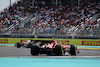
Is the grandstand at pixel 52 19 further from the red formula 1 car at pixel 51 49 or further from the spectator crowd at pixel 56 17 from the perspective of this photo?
the red formula 1 car at pixel 51 49

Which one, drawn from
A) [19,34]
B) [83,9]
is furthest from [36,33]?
[83,9]

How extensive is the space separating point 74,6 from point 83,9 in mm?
2575

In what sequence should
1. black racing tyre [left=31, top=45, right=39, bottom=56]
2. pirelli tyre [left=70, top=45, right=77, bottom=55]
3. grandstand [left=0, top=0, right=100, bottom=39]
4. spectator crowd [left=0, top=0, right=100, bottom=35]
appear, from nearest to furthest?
1. black racing tyre [left=31, top=45, right=39, bottom=56]
2. pirelli tyre [left=70, top=45, right=77, bottom=55]
3. grandstand [left=0, top=0, right=100, bottom=39]
4. spectator crowd [left=0, top=0, right=100, bottom=35]

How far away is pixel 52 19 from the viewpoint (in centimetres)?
3114

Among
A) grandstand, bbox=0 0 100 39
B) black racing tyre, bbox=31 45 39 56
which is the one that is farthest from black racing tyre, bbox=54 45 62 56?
grandstand, bbox=0 0 100 39

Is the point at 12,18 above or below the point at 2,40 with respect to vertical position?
above

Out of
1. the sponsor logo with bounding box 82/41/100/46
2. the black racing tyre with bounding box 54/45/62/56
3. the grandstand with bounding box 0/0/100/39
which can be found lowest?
the sponsor logo with bounding box 82/41/100/46

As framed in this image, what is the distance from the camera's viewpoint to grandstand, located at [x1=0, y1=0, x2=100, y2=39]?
82.3 ft

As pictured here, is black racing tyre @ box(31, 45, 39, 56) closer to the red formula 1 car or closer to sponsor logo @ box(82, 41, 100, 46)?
the red formula 1 car

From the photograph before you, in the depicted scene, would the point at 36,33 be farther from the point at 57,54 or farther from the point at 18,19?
the point at 57,54

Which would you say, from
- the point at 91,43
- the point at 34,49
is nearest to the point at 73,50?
the point at 34,49

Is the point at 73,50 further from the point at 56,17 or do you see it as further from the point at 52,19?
the point at 56,17

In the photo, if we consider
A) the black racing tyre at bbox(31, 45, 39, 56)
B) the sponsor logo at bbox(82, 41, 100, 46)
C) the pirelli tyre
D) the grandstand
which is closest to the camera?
the black racing tyre at bbox(31, 45, 39, 56)

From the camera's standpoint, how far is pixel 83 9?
32.9 m
